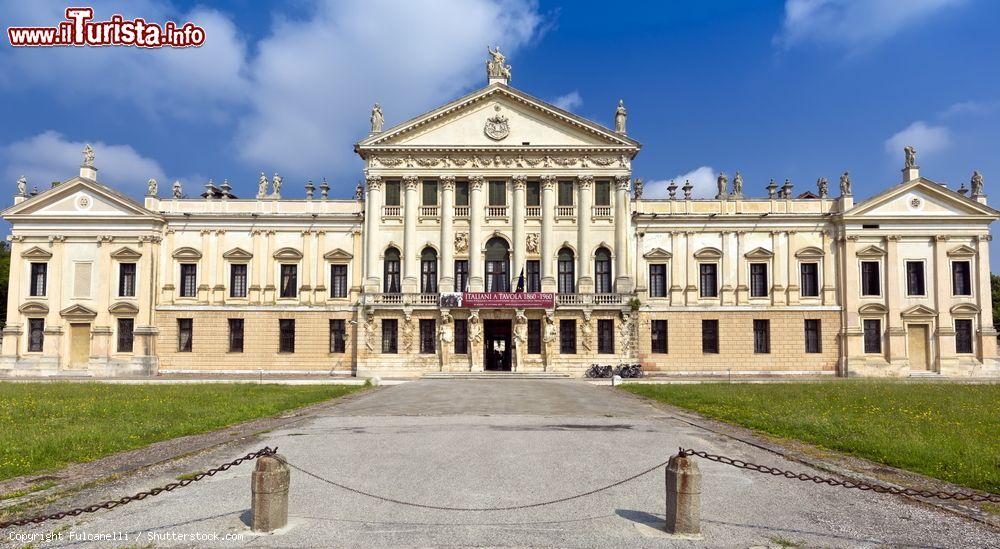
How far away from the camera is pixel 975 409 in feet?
68.6

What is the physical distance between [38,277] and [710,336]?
1788 inches

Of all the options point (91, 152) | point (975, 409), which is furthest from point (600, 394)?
point (91, 152)

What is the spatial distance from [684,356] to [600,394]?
17.9 meters

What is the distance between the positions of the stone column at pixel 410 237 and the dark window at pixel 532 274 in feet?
24.2

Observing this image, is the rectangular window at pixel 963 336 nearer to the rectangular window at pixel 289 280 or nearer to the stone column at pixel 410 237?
the stone column at pixel 410 237

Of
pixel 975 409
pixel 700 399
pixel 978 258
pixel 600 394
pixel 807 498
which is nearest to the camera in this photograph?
pixel 807 498

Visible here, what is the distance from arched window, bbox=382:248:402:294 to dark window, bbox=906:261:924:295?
112 ft

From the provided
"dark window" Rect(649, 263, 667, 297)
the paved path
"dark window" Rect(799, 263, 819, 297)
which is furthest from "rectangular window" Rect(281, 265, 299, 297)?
"dark window" Rect(799, 263, 819, 297)

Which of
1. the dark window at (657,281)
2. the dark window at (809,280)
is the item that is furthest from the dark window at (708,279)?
the dark window at (809,280)

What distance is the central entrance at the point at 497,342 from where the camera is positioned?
46188 millimetres

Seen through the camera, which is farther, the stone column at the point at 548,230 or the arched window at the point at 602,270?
the arched window at the point at 602,270

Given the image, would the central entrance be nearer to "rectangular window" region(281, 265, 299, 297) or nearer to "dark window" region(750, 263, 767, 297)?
"rectangular window" region(281, 265, 299, 297)

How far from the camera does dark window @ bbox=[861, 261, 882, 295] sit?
4616 cm

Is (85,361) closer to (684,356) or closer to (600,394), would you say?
(600,394)
